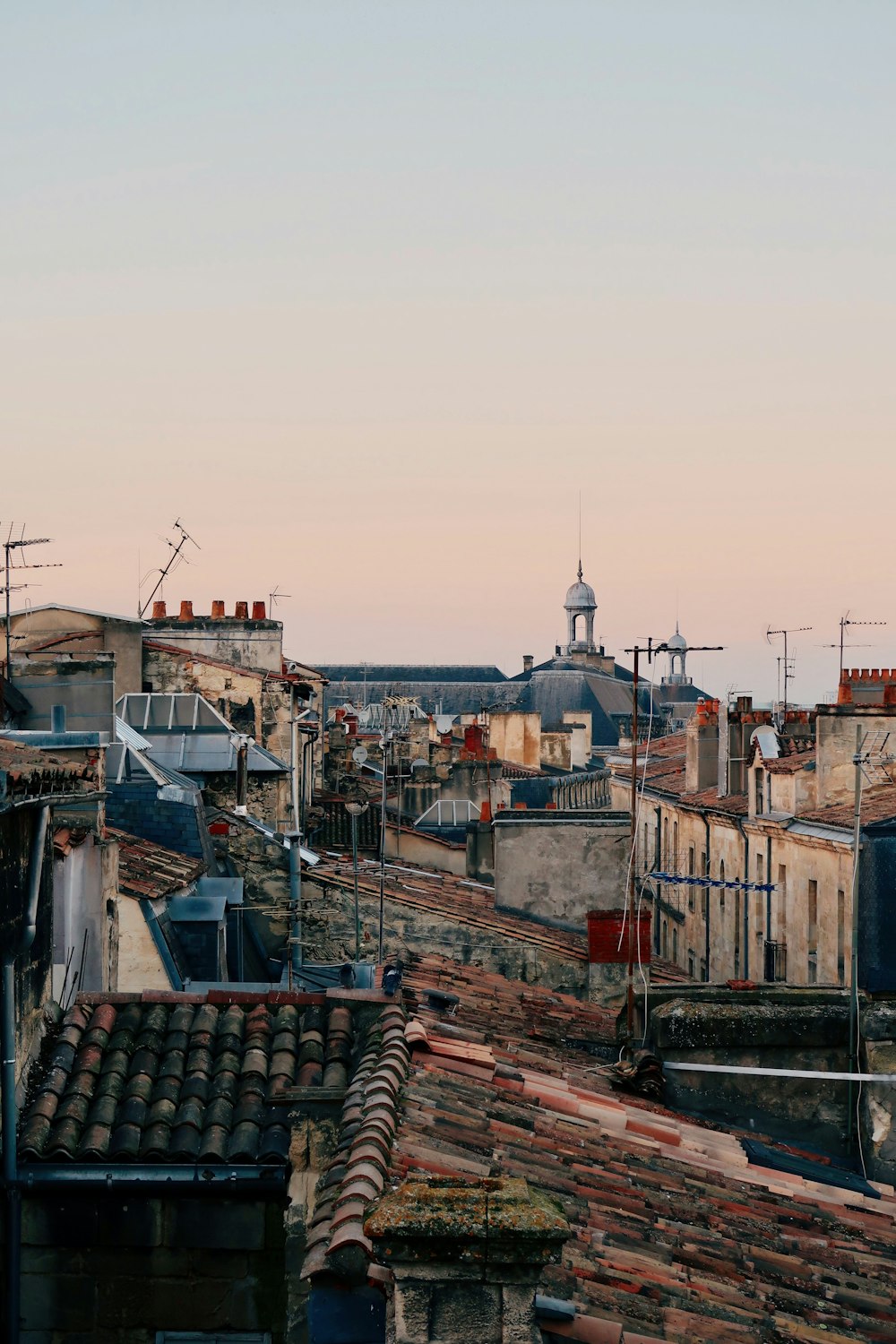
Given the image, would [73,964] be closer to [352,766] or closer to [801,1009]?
[801,1009]

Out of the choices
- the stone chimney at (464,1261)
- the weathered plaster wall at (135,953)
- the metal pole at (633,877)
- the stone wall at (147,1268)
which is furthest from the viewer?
the weathered plaster wall at (135,953)

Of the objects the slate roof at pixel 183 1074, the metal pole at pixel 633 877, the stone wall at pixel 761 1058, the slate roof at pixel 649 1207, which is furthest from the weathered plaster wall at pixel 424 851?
the slate roof at pixel 183 1074

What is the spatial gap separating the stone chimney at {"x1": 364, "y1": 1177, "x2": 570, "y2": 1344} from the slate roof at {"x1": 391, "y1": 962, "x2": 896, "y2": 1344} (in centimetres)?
136

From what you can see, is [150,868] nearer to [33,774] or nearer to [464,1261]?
[33,774]

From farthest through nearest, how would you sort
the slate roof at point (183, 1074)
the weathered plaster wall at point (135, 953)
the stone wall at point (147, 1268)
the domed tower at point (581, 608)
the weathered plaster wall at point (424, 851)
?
the domed tower at point (581, 608)
the weathered plaster wall at point (424, 851)
the weathered plaster wall at point (135, 953)
the slate roof at point (183, 1074)
the stone wall at point (147, 1268)

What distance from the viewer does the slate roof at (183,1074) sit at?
9914 mm

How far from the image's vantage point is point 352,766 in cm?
5556

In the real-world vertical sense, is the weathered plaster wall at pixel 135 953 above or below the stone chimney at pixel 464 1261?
below

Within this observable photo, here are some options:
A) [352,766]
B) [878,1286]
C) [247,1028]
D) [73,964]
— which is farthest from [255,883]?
[352,766]

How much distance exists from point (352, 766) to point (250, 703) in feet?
58.0

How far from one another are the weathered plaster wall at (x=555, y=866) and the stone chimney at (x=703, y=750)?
17.6m

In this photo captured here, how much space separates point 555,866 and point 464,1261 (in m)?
21.5

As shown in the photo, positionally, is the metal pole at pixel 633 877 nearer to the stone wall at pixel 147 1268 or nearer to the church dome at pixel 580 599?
the stone wall at pixel 147 1268

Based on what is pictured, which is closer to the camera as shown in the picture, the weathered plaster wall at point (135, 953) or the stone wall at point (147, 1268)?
the stone wall at point (147, 1268)
